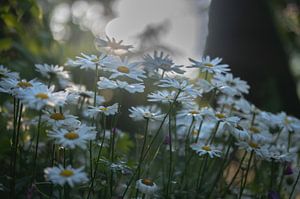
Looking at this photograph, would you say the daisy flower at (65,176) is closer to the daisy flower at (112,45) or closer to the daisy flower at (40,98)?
the daisy flower at (40,98)

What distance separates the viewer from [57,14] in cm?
833

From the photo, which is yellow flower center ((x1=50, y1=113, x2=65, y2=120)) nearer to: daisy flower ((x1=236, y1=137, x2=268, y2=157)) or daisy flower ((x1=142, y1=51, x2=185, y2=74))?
daisy flower ((x1=142, y1=51, x2=185, y2=74))

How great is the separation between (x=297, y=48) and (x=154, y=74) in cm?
508

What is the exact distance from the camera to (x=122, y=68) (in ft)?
5.41


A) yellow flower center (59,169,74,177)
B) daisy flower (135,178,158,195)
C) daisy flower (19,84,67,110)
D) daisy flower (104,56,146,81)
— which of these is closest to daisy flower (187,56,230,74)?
daisy flower (104,56,146,81)

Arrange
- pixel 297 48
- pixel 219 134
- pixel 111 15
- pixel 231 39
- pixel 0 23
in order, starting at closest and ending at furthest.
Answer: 1. pixel 219 134
2. pixel 0 23
3. pixel 231 39
4. pixel 297 48
5. pixel 111 15

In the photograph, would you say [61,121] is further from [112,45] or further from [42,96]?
[112,45]

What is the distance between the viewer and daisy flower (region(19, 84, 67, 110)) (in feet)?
4.09

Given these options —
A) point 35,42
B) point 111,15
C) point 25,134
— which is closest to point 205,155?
point 25,134

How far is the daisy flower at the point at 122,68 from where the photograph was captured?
1.61 m

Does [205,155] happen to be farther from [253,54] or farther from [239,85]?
[253,54]

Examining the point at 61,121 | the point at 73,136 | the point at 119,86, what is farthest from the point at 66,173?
the point at 119,86

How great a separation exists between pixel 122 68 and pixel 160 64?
14 cm

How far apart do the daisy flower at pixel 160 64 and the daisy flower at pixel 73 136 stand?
1.26 feet
